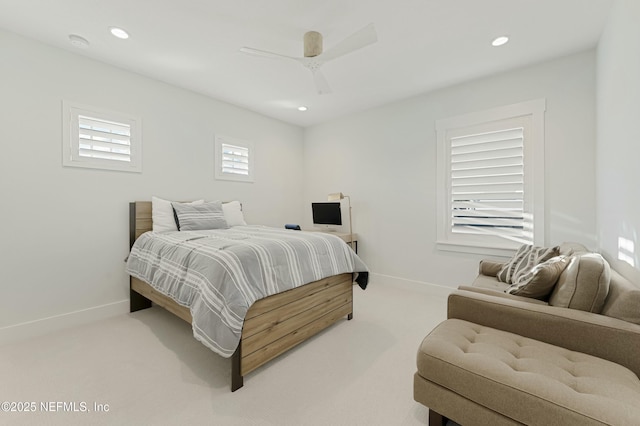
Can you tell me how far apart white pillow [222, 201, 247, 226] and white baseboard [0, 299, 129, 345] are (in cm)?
144

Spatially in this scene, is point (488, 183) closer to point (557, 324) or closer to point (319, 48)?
point (557, 324)

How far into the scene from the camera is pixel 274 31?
7.59ft

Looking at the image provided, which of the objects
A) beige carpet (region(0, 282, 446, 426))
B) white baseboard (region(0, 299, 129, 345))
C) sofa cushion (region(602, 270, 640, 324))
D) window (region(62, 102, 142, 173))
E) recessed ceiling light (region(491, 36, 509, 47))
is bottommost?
beige carpet (region(0, 282, 446, 426))

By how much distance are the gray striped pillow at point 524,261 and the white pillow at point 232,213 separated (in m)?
3.06

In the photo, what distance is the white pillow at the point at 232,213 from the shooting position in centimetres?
361

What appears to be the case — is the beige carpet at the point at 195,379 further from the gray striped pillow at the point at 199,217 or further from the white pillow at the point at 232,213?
the white pillow at the point at 232,213

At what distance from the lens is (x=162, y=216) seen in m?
3.02

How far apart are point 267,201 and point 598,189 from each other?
4041 millimetres

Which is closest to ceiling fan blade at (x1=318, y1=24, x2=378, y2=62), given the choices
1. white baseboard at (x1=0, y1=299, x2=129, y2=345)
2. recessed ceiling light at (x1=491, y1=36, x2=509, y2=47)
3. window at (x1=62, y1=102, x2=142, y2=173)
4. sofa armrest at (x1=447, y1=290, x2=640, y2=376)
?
recessed ceiling light at (x1=491, y1=36, x2=509, y2=47)

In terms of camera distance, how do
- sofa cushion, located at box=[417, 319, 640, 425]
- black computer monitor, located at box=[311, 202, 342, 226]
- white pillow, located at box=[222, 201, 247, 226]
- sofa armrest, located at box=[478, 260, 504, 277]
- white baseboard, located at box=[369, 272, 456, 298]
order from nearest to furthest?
sofa cushion, located at box=[417, 319, 640, 425]
sofa armrest, located at box=[478, 260, 504, 277]
white baseboard, located at box=[369, 272, 456, 298]
white pillow, located at box=[222, 201, 247, 226]
black computer monitor, located at box=[311, 202, 342, 226]

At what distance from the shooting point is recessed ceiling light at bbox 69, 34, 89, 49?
95.3 inches

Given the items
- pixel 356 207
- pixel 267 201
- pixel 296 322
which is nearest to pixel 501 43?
pixel 356 207

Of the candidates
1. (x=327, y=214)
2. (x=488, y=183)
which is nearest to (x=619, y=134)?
(x=488, y=183)

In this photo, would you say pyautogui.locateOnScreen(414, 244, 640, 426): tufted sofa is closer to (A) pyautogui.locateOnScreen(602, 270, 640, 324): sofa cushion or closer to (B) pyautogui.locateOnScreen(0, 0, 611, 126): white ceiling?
(A) pyautogui.locateOnScreen(602, 270, 640, 324): sofa cushion
